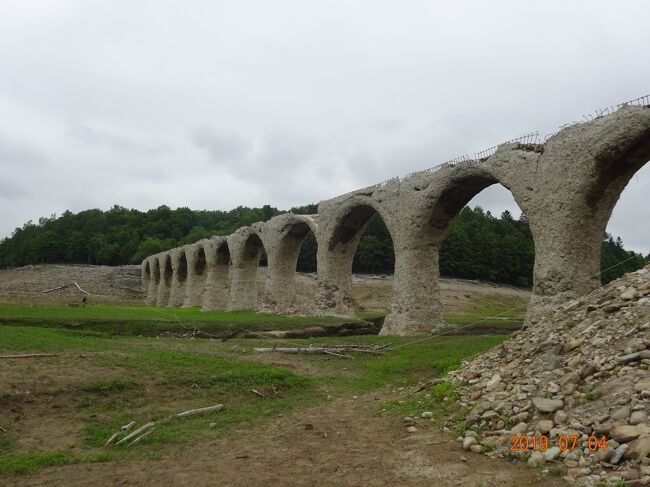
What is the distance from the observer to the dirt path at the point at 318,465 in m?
3.90

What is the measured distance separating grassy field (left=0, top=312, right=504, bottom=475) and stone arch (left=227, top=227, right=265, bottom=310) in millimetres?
15533

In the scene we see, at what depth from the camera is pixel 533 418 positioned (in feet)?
14.5

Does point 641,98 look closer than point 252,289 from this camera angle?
Yes

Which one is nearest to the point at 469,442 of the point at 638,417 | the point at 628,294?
the point at 638,417

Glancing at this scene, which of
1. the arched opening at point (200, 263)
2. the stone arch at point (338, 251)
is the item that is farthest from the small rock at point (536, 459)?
the arched opening at point (200, 263)

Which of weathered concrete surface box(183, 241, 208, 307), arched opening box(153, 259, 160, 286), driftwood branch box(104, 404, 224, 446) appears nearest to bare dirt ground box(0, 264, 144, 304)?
arched opening box(153, 259, 160, 286)

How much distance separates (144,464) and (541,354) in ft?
14.8

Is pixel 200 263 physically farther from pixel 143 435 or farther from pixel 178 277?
pixel 143 435

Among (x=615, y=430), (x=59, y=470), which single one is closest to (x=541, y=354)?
(x=615, y=430)

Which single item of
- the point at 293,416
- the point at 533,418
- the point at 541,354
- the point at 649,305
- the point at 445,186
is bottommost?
the point at 293,416

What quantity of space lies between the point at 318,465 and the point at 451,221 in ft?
40.0

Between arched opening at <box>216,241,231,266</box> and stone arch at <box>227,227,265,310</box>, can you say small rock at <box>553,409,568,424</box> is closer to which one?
stone arch at <box>227,227,265,310</box>

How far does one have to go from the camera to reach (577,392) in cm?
451

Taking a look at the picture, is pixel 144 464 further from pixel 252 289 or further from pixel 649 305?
pixel 252 289
